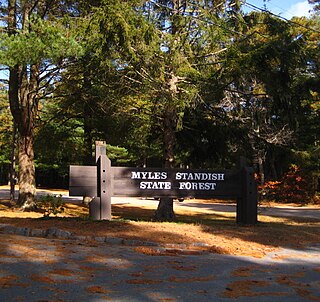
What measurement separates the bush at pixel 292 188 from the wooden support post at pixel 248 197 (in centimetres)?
2114

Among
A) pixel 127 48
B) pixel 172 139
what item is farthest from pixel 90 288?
pixel 172 139

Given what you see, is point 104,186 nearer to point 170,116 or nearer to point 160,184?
point 160,184

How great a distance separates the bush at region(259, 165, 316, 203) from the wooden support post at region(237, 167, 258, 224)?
21144 mm

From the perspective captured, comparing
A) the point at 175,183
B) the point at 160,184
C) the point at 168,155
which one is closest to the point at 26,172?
the point at 168,155

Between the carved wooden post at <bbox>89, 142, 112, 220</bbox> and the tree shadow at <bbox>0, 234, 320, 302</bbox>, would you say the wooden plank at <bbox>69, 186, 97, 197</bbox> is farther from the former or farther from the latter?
the tree shadow at <bbox>0, 234, 320, 302</bbox>

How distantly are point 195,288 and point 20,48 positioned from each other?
382 inches

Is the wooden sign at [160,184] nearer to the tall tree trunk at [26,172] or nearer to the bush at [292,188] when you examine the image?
the tall tree trunk at [26,172]

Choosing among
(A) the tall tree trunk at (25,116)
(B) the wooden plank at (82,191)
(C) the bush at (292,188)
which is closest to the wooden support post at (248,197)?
(B) the wooden plank at (82,191)

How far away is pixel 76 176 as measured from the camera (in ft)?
39.6

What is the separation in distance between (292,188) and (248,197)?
22091 millimetres

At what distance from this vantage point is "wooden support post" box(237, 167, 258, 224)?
43.0 feet

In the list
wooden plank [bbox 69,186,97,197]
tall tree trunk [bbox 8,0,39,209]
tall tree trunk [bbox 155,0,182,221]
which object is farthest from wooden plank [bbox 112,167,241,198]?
tall tree trunk [bbox 8,0,39,209]

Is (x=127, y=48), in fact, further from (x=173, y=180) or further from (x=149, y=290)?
(x=149, y=290)

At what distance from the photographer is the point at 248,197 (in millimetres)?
13086
